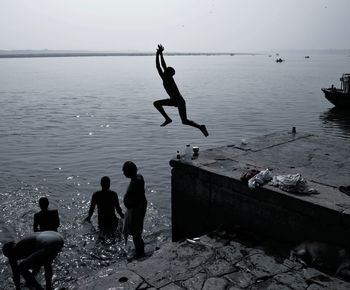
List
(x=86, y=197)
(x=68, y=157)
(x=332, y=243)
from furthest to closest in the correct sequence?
1. (x=68, y=157)
2. (x=86, y=197)
3. (x=332, y=243)

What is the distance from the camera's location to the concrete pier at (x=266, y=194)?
242 inches

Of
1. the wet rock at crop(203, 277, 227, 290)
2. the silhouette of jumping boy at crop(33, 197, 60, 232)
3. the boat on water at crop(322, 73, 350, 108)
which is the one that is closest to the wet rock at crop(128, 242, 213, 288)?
the wet rock at crop(203, 277, 227, 290)

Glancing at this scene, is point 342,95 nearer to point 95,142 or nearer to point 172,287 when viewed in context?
point 95,142

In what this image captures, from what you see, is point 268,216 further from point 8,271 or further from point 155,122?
point 155,122

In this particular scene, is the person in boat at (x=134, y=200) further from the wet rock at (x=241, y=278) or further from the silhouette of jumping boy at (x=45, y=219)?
the wet rock at (x=241, y=278)

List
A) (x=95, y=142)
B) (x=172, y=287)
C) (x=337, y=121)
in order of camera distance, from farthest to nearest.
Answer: (x=337, y=121) → (x=95, y=142) → (x=172, y=287)

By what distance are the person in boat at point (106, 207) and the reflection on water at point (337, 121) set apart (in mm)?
19436

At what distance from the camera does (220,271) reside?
573 cm

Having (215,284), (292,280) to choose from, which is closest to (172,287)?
(215,284)

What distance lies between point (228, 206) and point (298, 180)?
1.59 metres

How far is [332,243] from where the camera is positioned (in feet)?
19.5

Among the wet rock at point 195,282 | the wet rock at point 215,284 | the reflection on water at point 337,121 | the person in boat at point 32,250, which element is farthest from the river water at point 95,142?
the wet rock at point 215,284

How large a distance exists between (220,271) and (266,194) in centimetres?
174

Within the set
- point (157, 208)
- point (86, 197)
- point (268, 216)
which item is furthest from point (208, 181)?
point (86, 197)
